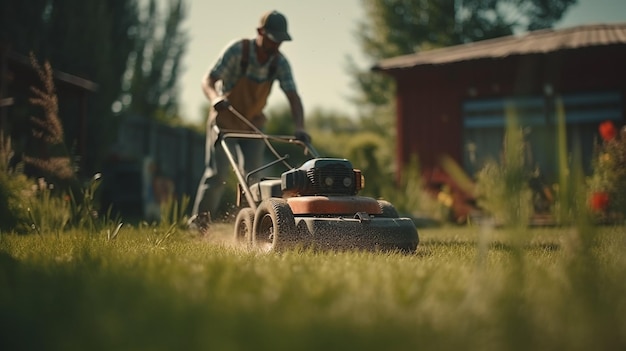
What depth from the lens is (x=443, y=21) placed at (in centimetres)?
2188

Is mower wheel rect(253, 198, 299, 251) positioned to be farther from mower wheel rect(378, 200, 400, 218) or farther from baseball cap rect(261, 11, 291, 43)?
baseball cap rect(261, 11, 291, 43)

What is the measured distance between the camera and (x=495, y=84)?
11656 millimetres

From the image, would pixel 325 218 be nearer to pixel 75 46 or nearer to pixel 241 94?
pixel 241 94

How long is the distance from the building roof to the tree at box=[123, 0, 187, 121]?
9.81 m

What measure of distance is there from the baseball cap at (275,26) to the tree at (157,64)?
49.3 ft

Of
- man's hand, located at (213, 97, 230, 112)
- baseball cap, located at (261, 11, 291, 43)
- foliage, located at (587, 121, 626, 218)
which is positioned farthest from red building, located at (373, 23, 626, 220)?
man's hand, located at (213, 97, 230, 112)

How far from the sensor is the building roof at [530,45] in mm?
10628

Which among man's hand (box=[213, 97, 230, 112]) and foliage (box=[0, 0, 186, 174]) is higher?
foliage (box=[0, 0, 186, 174])

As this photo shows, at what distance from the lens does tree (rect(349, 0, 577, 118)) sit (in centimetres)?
2166

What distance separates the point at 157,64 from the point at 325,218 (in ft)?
58.8

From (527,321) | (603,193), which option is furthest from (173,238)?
(603,193)

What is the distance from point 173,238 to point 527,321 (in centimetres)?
329

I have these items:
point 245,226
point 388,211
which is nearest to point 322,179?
point 388,211

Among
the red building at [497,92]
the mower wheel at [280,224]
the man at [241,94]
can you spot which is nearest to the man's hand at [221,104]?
the man at [241,94]
